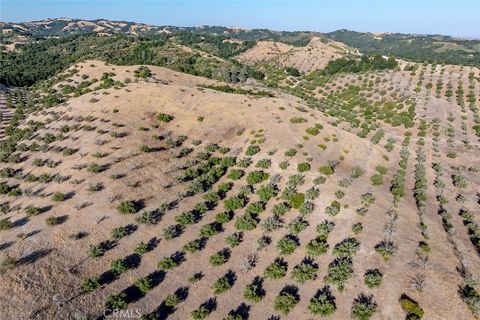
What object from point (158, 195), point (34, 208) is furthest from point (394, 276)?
point (34, 208)

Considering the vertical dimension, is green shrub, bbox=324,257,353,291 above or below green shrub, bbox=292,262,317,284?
above

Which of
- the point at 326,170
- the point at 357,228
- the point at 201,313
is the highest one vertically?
the point at 326,170

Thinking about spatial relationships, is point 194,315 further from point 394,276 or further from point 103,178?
point 103,178

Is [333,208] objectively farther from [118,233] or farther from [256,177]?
[118,233]

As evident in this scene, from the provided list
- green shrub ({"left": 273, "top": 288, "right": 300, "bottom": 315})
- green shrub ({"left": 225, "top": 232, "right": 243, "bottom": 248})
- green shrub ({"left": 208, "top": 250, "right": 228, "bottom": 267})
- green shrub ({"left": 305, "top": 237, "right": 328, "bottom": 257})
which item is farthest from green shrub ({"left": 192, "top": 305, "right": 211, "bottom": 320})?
green shrub ({"left": 305, "top": 237, "right": 328, "bottom": 257})

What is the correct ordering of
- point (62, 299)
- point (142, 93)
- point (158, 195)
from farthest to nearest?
point (142, 93)
point (158, 195)
point (62, 299)

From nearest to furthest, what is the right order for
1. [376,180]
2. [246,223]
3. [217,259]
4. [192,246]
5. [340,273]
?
[340,273] → [217,259] → [192,246] → [246,223] → [376,180]

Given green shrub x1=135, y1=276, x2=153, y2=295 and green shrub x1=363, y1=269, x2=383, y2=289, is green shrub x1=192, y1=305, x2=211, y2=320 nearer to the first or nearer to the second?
green shrub x1=135, y1=276, x2=153, y2=295

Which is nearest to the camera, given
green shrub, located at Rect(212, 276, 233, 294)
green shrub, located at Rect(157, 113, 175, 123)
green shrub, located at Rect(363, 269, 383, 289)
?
green shrub, located at Rect(363, 269, 383, 289)

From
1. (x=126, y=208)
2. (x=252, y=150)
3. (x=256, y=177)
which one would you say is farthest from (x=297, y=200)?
(x=126, y=208)
